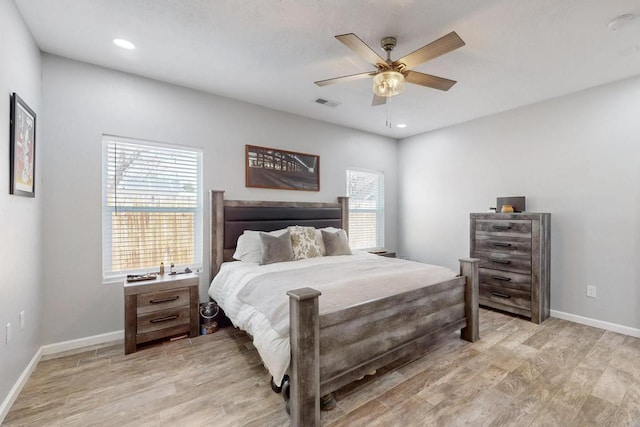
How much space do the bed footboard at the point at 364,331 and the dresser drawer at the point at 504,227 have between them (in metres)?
1.15

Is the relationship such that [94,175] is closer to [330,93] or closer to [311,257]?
[311,257]

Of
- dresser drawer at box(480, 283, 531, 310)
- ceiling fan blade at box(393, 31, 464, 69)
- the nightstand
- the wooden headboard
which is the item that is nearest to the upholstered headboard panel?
the wooden headboard

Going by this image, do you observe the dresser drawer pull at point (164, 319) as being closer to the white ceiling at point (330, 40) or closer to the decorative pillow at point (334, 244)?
→ the decorative pillow at point (334, 244)

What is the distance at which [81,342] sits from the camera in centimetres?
266

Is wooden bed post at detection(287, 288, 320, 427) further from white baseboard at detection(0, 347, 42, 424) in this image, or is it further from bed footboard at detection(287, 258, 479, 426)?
white baseboard at detection(0, 347, 42, 424)

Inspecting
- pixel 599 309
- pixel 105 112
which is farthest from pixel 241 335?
pixel 599 309

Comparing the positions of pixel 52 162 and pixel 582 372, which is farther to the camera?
pixel 52 162

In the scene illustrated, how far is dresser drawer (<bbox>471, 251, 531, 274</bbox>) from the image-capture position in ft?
11.1

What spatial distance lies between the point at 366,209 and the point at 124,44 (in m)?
3.87

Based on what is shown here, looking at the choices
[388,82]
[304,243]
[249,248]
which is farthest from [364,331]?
[388,82]

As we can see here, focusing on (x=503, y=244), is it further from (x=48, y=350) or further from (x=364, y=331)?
A: (x=48, y=350)

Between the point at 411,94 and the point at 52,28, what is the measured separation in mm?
3405

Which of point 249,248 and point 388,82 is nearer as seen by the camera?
point 388,82

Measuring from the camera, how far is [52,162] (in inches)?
101
